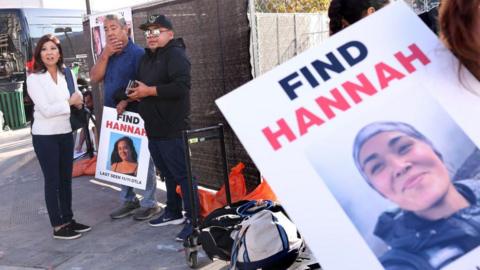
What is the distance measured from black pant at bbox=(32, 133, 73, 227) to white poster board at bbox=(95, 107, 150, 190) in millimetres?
513

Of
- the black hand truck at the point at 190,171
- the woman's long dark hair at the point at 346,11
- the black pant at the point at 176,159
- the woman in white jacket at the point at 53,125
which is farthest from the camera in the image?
the woman in white jacket at the point at 53,125

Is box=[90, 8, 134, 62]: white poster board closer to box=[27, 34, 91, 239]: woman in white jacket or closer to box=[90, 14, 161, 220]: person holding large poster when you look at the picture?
box=[90, 14, 161, 220]: person holding large poster

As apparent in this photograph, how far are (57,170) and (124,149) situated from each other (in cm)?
68

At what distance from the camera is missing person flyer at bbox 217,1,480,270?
3.81 feet

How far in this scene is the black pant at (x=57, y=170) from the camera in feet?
13.8

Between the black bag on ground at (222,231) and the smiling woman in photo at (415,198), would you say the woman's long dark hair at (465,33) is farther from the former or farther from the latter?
the black bag on ground at (222,231)

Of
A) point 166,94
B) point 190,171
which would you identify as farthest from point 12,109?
point 190,171

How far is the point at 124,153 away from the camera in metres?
4.80

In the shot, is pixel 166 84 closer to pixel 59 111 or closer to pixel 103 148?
pixel 59 111

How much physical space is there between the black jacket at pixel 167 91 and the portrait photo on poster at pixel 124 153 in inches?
24.4

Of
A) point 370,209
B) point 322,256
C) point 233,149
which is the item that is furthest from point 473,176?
point 233,149

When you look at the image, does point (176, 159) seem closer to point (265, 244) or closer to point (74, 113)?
point (74, 113)

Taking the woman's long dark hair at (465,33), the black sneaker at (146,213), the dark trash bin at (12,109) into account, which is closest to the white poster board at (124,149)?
the black sneaker at (146,213)

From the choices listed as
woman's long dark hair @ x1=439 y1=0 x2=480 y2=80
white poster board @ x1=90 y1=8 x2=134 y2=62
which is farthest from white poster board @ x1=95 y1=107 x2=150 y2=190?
woman's long dark hair @ x1=439 y1=0 x2=480 y2=80
